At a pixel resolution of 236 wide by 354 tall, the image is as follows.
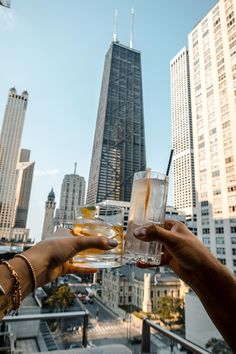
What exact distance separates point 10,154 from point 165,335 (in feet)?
175

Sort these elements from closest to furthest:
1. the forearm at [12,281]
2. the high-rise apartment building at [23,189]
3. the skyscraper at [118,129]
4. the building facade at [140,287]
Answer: the forearm at [12,281], the building facade at [140,287], the skyscraper at [118,129], the high-rise apartment building at [23,189]

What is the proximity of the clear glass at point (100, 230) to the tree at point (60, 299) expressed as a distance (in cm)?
932

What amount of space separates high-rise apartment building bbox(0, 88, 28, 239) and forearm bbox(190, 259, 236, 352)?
45.6 metres

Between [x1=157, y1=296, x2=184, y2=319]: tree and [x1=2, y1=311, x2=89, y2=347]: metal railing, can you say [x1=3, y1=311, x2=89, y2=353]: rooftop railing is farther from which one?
[x1=157, y1=296, x2=184, y2=319]: tree

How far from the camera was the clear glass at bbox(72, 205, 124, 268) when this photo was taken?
718mm

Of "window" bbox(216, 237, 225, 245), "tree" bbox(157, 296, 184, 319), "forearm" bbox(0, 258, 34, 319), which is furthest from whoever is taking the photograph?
Answer: "window" bbox(216, 237, 225, 245)

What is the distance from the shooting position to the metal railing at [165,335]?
58.3 inches

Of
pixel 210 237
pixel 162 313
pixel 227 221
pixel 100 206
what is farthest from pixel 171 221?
pixel 210 237

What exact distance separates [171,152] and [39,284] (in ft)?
4.00

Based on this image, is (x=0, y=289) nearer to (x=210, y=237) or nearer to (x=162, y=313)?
(x=162, y=313)

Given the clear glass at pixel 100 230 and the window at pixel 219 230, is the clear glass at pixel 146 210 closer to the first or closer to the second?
the clear glass at pixel 100 230

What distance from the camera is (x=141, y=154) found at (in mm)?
38719

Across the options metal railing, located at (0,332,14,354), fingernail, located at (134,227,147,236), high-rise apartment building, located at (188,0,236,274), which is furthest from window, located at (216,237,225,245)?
fingernail, located at (134,227,147,236)

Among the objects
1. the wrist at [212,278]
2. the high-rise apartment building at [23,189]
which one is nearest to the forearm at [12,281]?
the wrist at [212,278]
